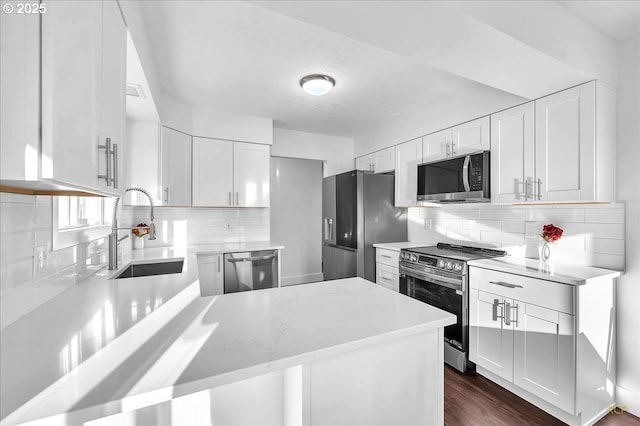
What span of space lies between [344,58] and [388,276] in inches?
90.2

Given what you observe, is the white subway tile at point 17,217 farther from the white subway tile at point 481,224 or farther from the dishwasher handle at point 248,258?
the white subway tile at point 481,224

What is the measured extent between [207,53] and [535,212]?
2.98 metres

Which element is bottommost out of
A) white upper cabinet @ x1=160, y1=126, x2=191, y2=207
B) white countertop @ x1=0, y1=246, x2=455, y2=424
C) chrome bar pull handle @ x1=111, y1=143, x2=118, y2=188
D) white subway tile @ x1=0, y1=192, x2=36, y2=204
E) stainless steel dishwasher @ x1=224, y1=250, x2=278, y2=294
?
stainless steel dishwasher @ x1=224, y1=250, x2=278, y2=294

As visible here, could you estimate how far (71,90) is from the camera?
818mm

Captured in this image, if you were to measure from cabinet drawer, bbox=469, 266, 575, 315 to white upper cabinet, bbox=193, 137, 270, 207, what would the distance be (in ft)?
8.26

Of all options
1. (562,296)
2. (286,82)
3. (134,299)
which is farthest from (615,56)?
(134,299)

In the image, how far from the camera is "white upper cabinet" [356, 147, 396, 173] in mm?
3787

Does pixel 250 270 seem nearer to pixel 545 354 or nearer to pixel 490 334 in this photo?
pixel 490 334

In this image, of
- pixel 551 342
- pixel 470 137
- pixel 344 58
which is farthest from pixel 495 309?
pixel 344 58

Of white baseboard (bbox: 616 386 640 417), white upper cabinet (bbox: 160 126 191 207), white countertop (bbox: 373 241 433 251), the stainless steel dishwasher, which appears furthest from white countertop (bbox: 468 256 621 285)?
white upper cabinet (bbox: 160 126 191 207)

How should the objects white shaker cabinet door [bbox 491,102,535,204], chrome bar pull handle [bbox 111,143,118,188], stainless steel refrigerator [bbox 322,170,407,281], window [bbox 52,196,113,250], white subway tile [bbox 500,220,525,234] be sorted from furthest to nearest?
stainless steel refrigerator [bbox 322,170,407,281]
white subway tile [bbox 500,220,525,234]
white shaker cabinet door [bbox 491,102,535,204]
window [bbox 52,196,113,250]
chrome bar pull handle [bbox 111,143,118,188]

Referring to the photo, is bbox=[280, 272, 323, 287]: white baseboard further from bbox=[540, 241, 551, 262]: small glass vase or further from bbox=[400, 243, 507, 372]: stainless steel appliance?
bbox=[540, 241, 551, 262]: small glass vase

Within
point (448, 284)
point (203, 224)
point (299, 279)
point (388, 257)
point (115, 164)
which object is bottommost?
point (299, 279)

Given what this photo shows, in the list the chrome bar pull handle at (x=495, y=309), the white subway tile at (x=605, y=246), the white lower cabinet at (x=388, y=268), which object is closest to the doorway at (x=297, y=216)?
the white lower cabinet at (x=388, y=268)
